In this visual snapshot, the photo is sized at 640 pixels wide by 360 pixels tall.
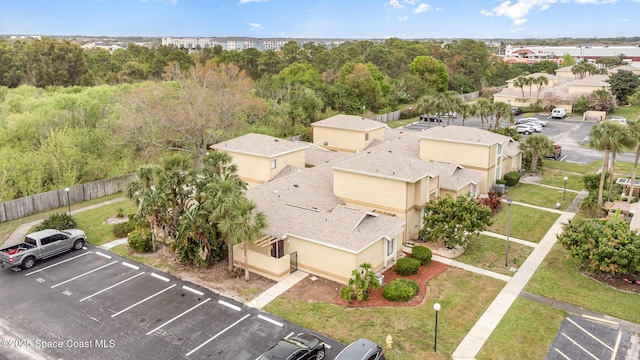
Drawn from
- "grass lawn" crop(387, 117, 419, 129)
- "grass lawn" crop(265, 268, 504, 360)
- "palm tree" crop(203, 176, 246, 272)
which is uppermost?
"palm tree" crop(203, 176, 246, 272)

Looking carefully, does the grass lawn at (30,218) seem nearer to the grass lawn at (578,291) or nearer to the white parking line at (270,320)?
the white parking line at (270,320)

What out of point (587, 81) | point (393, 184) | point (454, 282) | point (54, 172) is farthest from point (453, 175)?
point (587, 81)

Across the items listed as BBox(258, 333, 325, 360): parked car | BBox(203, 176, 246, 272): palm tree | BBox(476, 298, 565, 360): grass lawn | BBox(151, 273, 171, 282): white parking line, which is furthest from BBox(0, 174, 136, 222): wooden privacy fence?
BBox(476, 298, 565, 360): grass lawn

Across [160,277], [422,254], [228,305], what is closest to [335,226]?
[422,254]

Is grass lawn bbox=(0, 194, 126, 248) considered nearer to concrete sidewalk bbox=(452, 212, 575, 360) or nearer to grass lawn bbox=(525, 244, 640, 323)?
concrete sidewalk bbox=(452, 212, 575, 360)

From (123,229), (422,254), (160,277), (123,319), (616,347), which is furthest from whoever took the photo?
(123,229)

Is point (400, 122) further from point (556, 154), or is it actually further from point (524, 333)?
point (524, 333)

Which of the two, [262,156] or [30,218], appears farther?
[262,156]
